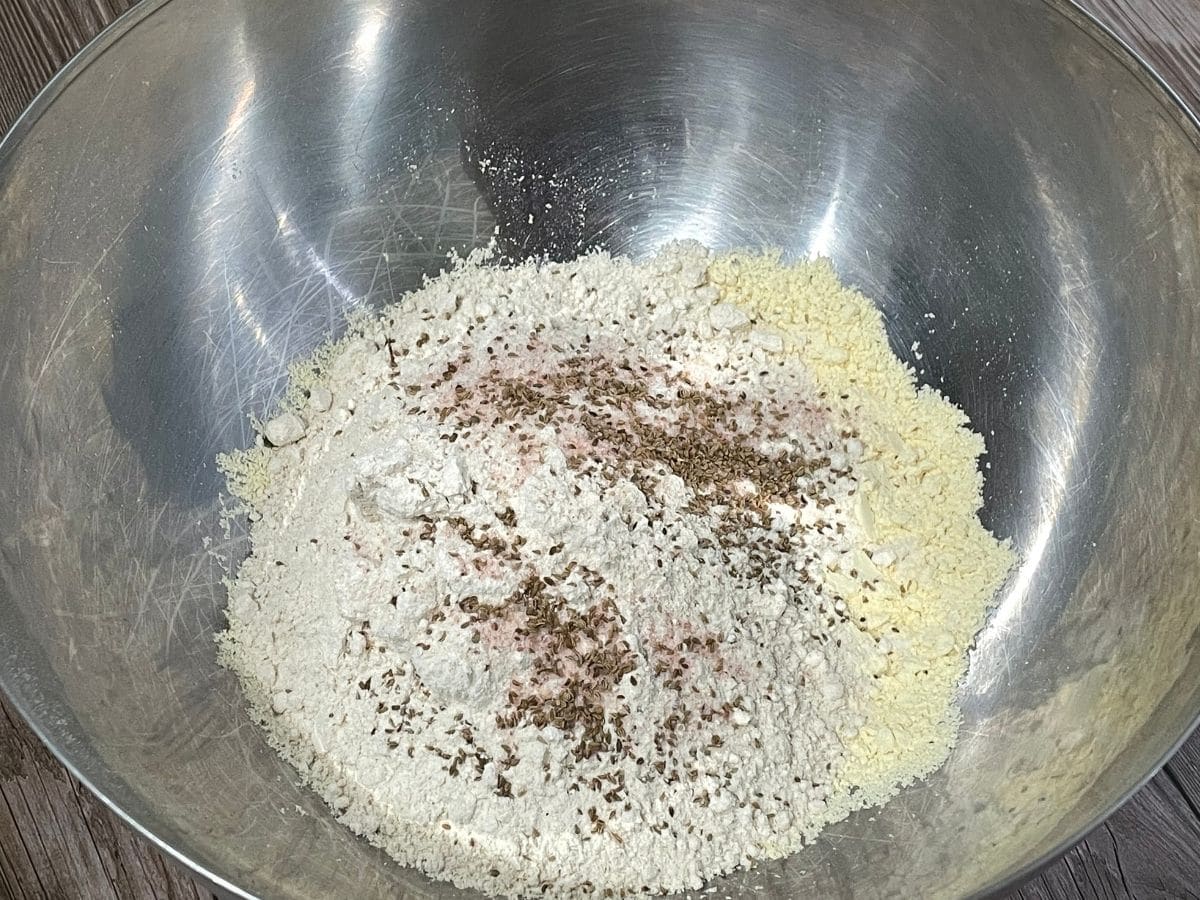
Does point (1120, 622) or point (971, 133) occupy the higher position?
point (971, 133)

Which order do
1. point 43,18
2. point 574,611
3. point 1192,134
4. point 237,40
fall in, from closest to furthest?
point 574,611
point 1192,134
point 237,40
point 43,18

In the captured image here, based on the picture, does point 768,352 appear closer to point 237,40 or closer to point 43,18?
point 237,40

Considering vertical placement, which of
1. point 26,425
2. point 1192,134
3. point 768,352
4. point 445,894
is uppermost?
point 1192,134

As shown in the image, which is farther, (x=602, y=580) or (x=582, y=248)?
(x=582, y=248)

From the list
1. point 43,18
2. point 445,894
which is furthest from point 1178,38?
point 43,18

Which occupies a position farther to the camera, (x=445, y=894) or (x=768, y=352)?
(x=768, y=352)
